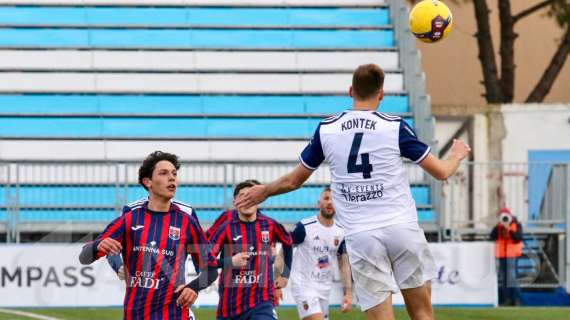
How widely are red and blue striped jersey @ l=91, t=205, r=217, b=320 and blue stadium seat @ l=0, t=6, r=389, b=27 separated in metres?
14.9

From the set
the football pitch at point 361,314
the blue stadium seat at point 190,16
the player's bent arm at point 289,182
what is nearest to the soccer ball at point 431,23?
the player's bent arm at point 289,182

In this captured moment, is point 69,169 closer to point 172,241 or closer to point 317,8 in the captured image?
point 317,8

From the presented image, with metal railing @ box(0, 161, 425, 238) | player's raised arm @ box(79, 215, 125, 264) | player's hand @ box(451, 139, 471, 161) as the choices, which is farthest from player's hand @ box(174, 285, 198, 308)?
metal railing @ box(0, 161, 425, 238)

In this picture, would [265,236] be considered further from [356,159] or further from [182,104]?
[182,104]

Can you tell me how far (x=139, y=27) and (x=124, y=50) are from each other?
28.0 inches

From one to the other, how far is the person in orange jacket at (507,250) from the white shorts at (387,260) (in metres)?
11.5

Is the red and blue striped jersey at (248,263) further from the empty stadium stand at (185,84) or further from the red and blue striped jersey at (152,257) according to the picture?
the empty stadium stand at (185,84)

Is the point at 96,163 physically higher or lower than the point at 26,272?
higher

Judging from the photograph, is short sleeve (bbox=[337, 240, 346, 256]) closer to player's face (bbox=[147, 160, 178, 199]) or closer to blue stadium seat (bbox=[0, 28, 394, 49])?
player's face (bbox=[147, 160, 178, 199])

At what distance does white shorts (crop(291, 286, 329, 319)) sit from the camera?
41.8 ft

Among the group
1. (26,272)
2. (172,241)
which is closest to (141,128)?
(26,272)

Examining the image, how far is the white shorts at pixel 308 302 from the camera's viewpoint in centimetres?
1274

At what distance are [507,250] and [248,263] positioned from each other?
906cm

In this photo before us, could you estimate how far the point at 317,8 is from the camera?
A: 79.0 feet
